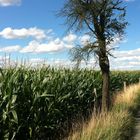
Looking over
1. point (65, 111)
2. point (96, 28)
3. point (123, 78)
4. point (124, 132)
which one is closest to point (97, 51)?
point (96, 28)

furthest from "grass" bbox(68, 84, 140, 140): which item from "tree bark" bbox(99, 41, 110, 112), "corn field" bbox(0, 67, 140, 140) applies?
"tree bark" bbox(99, 41, 110, 112)

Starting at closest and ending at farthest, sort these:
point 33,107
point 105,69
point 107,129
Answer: point 33,107, point 107,129, point 105,69

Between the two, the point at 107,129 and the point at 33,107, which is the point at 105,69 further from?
the point at 33,107

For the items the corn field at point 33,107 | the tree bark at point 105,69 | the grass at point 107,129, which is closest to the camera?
the corn field at point 33,107

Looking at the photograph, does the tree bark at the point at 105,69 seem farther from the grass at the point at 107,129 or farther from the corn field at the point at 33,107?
the grass at the point at 107,129

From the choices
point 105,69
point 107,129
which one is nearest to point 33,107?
point 107,129

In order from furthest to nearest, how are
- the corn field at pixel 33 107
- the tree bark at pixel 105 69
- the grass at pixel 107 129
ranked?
1. the tree bark at pixel 105 69
2. the grass at pixel 107 129
3. the corn field at pixel 33 107

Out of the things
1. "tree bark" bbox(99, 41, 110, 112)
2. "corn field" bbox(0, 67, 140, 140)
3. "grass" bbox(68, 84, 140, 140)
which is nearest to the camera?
"corn field" bbox(0, 67, 140, 140)

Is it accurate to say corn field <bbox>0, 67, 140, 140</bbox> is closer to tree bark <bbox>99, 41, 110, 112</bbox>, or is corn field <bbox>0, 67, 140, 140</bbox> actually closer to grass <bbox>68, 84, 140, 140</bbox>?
grass <bbox>68, 84, 140, 140</bbox>

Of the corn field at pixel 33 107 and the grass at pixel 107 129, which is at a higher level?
the corn field at pixel 33 107

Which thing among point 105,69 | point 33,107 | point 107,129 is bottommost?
point 107,129

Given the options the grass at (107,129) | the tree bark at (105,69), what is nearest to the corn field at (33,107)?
the grass at (107,129)

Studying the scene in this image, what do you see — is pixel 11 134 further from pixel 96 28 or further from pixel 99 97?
pixel 99 97

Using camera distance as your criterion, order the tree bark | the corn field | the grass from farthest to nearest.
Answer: the tree bark, the grass, the corn field
